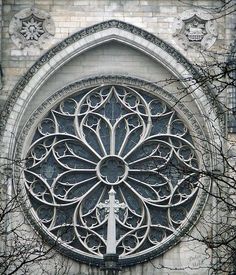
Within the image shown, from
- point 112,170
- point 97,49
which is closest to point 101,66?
point 97,49

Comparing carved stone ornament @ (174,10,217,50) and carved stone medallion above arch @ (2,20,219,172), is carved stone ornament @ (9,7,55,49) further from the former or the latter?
carved stone ornament @ (174,10,217,50)

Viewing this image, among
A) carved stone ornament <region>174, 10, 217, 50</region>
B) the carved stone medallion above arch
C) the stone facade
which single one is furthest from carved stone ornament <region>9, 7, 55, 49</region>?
carved stone ornament <region>174, 10, 217, 50</region>

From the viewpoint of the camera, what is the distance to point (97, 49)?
75.4ft

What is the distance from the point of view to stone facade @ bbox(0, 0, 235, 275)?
73.5ft

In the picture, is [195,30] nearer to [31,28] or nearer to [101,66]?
[101,66]

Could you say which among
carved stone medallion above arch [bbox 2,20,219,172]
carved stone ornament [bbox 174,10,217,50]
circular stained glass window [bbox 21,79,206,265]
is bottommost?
circular stained glass window [bbox 21,79,206,265]

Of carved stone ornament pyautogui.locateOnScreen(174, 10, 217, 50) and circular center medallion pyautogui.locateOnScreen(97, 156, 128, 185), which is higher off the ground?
carved stone ornament pyautogui.locateOnScreen(174, 10, 217, 50)

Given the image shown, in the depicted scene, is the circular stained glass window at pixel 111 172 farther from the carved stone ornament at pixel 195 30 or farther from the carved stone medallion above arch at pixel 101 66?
the carved stone ornament at pixel 195 30

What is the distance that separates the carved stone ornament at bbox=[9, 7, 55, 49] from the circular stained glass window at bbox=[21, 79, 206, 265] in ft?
4.42

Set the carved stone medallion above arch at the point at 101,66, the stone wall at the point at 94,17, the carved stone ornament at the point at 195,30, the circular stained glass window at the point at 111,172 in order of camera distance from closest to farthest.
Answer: the circular stained glass window at the point at 111,172, the carved stone medallion above arch at the point at 101,66, the stone wall at the point at 94,17, the carved stone ornament at the point at 195,30

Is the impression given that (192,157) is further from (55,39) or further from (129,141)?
(55,39)

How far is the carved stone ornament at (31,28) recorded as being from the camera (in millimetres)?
22734

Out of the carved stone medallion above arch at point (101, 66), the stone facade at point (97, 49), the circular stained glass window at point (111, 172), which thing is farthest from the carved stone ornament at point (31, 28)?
the circular stained glass window at point (111, 172)

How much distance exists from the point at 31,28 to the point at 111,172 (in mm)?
3435
